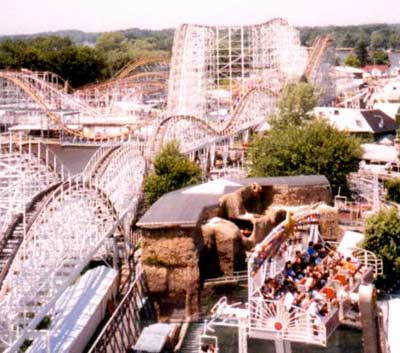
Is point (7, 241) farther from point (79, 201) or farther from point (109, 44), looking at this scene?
point (109, 44)

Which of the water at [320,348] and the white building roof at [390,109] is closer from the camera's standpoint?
the water at [320,348]

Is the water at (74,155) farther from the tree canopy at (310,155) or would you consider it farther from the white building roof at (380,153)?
the white building roof at (380,153)

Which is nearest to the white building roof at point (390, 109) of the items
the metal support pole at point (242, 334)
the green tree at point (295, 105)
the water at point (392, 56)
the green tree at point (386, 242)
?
the green tree at point (295, 105)

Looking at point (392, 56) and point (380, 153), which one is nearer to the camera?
point (380, 153)

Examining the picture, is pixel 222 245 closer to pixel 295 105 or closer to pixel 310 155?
pixel 310 155

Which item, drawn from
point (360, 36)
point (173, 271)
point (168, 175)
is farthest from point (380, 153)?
point (360, 36)

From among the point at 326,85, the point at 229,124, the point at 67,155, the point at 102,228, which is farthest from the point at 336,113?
the point at 102,228

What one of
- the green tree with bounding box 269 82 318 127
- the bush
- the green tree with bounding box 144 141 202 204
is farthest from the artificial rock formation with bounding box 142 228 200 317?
the green tree with bounding box 269 82 318 127
